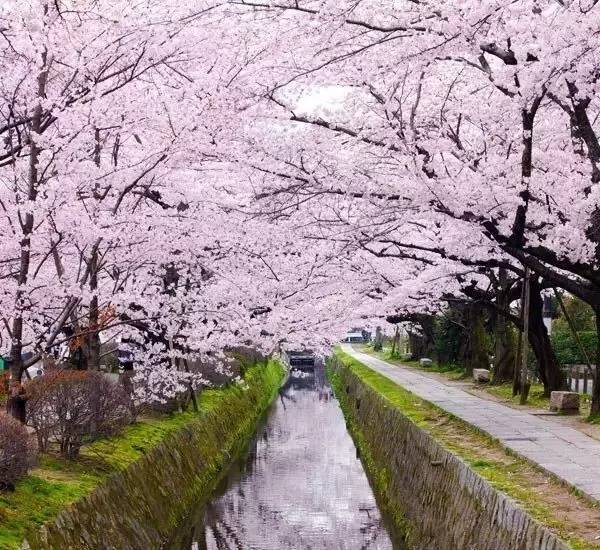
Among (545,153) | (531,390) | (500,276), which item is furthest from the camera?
(500,276)

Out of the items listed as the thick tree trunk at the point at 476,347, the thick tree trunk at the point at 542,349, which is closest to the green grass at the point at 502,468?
the thick tree trunk at the point at 542,349

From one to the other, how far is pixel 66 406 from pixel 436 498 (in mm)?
6098

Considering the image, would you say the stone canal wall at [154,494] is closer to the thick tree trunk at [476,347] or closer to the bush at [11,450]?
the bush at [11,450]

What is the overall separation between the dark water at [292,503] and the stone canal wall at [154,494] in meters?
0.45

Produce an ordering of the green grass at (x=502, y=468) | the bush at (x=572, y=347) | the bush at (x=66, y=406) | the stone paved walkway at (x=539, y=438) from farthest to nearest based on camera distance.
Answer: the bush at (x=572, y=347) → the bush at (x=66, y=406) → the stone paved walkway at (x=539, y=438) → the green grass at (x=502, y=468)

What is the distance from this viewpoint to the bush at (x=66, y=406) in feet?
41.0

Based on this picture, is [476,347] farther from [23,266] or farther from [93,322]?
[23,266]

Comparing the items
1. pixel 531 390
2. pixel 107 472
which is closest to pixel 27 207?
pixel 107 472

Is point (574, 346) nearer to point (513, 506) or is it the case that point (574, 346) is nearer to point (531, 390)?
point (531, 390)

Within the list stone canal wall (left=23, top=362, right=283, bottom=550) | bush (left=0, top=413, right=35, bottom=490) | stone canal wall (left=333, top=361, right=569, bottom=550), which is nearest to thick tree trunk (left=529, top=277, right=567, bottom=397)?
stone canal wall (left=333, top=361, right=569, bottom=550)

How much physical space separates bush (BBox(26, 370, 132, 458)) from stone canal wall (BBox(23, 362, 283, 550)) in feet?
3.27

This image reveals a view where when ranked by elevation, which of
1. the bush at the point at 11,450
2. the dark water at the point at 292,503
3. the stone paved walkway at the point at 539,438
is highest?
the stone paved walkway at the point at 539,438

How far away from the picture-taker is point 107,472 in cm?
1280

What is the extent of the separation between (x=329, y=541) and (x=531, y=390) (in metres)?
10.4
